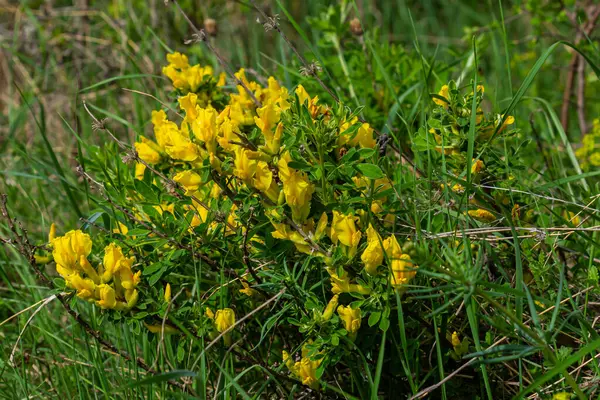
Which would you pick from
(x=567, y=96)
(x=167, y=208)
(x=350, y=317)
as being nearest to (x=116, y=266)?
(x=167, y=208)

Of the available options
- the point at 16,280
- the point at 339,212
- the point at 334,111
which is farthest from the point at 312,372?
the point at 16,280

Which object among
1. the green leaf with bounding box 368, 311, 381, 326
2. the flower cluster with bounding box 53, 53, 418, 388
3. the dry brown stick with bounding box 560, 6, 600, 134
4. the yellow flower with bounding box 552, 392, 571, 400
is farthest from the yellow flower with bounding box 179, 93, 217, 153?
the dry brown stick with bounding box 560, 6, 600, 134

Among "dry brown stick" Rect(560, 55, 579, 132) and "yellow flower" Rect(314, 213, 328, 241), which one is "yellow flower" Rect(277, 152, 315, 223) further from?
"dry brown stick" Rect(560, 55, 579, 132)

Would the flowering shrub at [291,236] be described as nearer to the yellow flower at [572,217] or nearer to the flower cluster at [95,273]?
the flower cluster at [95,273]

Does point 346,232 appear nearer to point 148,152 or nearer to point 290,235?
point 290,235

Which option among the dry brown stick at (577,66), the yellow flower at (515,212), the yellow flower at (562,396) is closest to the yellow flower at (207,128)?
the yellow flower at (515,212)

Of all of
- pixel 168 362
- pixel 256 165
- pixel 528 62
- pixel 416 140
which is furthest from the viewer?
pixel 528 62

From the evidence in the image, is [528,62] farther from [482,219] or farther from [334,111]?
[334,111]
